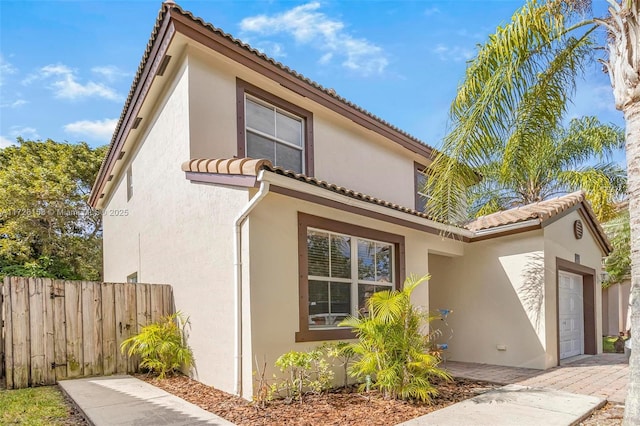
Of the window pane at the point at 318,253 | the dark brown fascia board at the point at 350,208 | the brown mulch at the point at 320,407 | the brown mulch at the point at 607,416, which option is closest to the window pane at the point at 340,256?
the window pane at the point at 318,253

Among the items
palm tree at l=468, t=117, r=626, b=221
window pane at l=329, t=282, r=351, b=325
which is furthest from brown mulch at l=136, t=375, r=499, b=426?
palm tree at l=468, t=117, r=626, b=221

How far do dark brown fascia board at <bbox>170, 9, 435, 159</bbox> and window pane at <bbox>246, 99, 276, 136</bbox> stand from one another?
0.69 metres

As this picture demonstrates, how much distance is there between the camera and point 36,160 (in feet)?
75.0

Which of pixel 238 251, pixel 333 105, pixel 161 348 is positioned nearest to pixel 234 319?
pixel 238 251

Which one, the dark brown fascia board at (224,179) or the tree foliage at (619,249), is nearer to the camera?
the dark brown fascia board at (224,179)

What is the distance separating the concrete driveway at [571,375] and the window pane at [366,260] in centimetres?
305

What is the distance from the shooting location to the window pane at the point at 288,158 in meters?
9.65

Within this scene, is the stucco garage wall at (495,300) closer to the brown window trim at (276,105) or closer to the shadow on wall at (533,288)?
the shadow on wall at (533,288)

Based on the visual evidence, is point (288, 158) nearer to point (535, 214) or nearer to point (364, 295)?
point (364, 295)

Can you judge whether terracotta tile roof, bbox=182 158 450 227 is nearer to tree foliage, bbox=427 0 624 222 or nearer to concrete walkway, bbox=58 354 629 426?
tree foliage, bbox=427 0 624 222

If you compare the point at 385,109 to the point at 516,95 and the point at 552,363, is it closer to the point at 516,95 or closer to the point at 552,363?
the point at 516,95

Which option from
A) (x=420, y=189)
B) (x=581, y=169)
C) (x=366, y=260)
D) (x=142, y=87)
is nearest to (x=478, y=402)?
(x=366, y=260)

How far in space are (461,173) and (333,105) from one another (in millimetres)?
3776

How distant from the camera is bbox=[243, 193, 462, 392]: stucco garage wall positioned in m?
6.61
